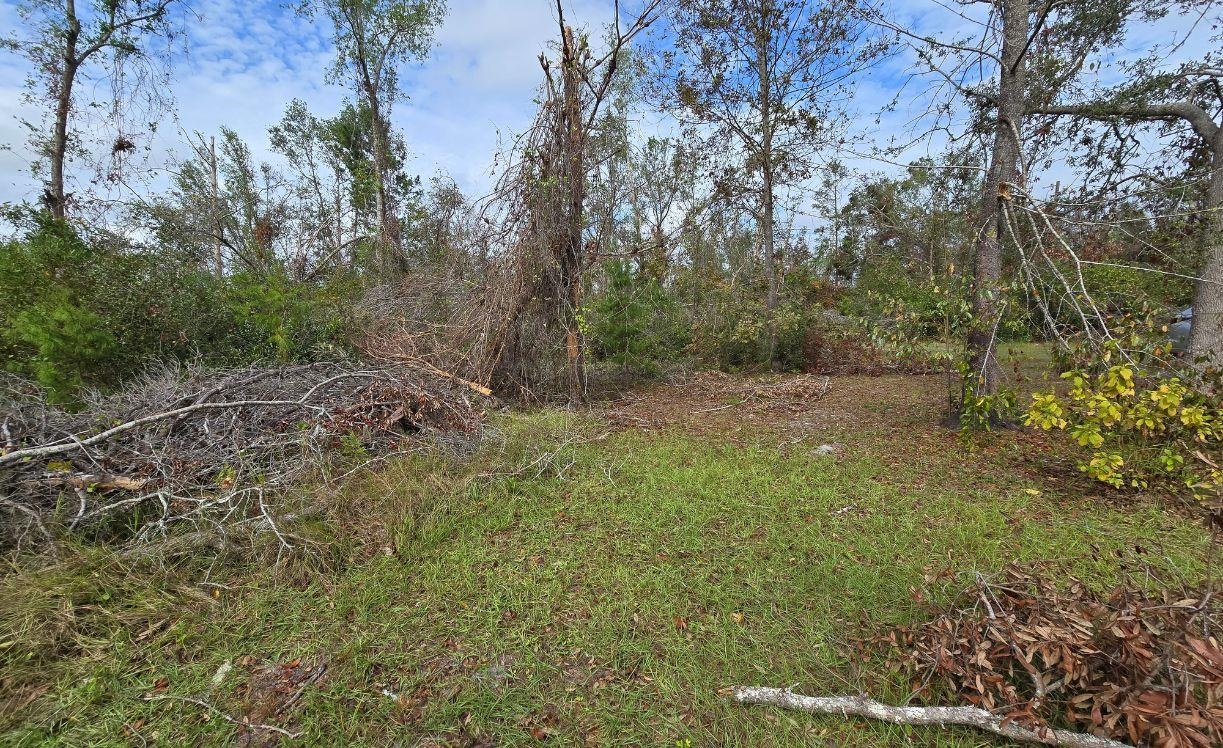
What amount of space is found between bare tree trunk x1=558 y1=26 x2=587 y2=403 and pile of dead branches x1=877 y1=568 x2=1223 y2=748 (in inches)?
201

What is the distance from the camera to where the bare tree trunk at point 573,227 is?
19.2 feet

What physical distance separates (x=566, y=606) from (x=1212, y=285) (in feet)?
25.6

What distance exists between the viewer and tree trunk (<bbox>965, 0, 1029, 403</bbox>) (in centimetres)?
426

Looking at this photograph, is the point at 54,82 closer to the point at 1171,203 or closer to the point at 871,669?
the point at 871,669

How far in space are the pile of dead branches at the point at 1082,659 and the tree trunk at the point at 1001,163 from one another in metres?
2.98

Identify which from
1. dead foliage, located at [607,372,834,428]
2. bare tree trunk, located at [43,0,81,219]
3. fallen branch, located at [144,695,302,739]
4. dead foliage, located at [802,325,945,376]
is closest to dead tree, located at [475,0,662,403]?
Answer: dead foliage, located at [607,372,834,428]

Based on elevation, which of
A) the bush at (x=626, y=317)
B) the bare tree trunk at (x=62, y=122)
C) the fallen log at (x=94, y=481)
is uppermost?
the bare tree trunk at (x=62, y=122)

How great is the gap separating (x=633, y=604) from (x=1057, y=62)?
7342mm

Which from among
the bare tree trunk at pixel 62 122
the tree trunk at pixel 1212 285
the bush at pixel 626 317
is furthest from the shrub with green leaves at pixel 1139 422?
the bare tree trunk at pixel 62 122

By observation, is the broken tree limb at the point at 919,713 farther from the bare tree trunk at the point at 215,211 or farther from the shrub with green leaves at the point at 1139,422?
the bare tree trunk at the point at 215,211

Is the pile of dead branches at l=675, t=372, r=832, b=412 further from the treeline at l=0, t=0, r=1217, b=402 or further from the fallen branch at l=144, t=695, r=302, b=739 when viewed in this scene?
the fallen branch at l=144, t=695, r=302, b=739

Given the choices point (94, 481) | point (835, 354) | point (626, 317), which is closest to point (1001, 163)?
point (626, 317)

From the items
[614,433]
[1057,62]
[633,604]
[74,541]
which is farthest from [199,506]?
[1057,62]

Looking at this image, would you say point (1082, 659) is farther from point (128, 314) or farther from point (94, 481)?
point (128, 314)
